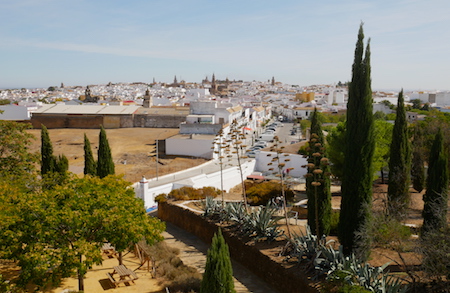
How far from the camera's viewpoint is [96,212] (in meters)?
8.52

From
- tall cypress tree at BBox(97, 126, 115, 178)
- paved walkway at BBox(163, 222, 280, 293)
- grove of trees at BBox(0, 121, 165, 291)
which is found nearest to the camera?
grove of trees at BBox(0, 121, 165, 291)

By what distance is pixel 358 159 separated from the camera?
35.6 feet

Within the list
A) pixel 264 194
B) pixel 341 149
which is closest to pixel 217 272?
pixel 264 194

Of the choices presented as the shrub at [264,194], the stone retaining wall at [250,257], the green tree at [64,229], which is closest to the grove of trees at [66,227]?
the green tree at [64,229]

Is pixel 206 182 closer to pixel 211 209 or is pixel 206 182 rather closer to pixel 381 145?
pixel 211 209

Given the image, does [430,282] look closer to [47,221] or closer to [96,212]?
[96,212]

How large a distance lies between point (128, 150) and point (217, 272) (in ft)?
97.6

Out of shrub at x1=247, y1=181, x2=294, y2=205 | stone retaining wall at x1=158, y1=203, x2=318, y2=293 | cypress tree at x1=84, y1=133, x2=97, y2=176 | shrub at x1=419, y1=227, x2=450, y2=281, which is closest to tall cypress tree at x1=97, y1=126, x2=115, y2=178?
cypress tree at x1=84, y1=133, x2=97, y2=176

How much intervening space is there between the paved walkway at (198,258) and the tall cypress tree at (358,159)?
2.91 meters

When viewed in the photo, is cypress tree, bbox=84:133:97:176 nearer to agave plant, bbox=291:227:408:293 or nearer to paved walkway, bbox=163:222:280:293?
paved walkway, bbox=163:222:280:293

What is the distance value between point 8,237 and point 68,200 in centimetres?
150

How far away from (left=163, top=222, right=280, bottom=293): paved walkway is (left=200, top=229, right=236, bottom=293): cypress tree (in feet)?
10.9

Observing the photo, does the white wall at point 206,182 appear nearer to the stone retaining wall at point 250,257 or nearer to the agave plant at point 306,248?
the stone retaining wall at point 250,257

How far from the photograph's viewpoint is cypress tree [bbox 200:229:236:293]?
25.6 ft
